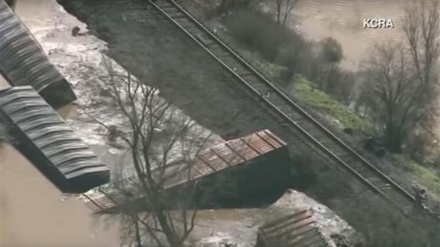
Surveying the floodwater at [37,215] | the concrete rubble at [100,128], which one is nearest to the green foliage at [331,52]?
the concrete rubble at [100,128]

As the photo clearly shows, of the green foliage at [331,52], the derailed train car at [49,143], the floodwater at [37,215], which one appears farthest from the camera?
the green foliage at [331,52]

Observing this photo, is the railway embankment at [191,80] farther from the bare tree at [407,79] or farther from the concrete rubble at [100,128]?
the bare tree at [407,79]

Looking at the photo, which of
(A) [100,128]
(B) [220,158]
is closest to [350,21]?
(B) [220,158]

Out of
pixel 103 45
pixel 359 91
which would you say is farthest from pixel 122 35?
pixel 359 91

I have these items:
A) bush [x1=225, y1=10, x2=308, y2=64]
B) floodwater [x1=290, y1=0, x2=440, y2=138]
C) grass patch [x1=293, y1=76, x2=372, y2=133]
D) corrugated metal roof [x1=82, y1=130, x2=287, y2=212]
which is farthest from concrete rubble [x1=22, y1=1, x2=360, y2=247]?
floodwater [x1=290, y1=0, x2=440, y2=138]

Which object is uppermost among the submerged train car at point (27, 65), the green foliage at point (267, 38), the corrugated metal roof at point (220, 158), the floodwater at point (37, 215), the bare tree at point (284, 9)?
the bare tree at point (284, 9)

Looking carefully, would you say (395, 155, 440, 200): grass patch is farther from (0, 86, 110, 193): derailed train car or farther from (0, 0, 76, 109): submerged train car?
(0, 0, 76, 109): submerged train car

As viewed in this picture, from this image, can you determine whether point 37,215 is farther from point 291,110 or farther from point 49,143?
point 291,110
